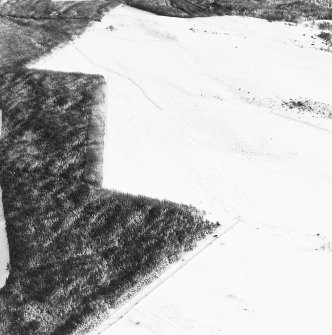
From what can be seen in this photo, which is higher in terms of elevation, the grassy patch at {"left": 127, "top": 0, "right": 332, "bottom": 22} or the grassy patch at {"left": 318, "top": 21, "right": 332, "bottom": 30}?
the grassy patch at {"left": 127, "top": 0, "right": 332, "bottom": 22}

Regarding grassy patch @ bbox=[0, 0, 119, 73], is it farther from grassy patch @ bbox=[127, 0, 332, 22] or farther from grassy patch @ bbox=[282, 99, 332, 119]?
grassy patch @ bbox=[282, 99, 332, 119]

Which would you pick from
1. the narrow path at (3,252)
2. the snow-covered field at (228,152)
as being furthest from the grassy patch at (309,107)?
the narrow path at (3,252)

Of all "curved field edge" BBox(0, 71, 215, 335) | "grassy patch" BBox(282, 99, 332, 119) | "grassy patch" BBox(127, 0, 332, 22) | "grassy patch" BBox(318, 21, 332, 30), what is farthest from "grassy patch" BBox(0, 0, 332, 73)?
"grassy patch" BBox(282, 99, 332, 119)

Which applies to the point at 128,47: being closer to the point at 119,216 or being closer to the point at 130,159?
the point at 130,159

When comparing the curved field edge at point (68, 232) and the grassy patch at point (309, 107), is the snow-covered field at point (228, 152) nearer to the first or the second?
the grassy patch at point (309, 107)

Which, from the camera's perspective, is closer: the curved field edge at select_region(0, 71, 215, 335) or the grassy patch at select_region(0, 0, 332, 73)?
the curved field edge at select_region(0, 71, 215, 335)

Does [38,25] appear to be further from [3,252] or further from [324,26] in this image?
[3,252]
